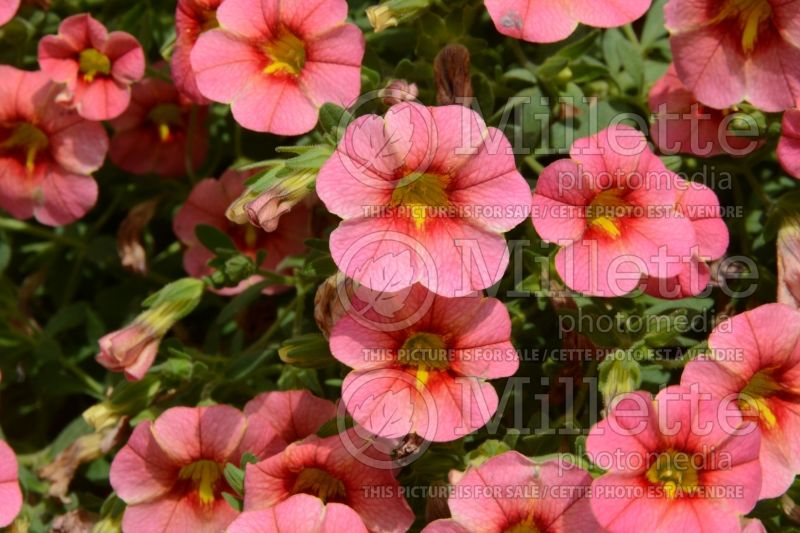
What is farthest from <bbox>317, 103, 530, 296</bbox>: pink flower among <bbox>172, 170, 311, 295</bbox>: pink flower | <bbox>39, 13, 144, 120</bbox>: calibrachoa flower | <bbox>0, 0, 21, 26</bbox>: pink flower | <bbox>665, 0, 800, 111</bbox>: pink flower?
<bbox>0, 0, 21, 26</bbox>: pink flower

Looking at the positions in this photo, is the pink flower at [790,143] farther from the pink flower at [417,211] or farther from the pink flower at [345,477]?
the pink flower at [345,477]

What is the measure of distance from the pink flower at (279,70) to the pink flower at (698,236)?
696 millimetres

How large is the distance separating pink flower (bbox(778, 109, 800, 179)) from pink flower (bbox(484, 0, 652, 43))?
0.36 meters

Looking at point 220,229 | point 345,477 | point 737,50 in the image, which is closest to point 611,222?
point 737,50

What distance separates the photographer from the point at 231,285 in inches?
86.3

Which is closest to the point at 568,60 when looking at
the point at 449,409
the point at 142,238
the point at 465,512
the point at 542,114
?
the point at 542,114

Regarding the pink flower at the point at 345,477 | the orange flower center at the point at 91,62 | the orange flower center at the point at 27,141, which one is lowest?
the pink flower at the point at 345,477

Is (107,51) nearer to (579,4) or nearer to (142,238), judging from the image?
(142,238)

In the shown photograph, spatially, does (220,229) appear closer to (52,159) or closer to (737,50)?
(52,159)

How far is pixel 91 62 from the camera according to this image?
2.31m

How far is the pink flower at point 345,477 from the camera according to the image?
187 cm

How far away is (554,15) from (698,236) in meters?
0.52

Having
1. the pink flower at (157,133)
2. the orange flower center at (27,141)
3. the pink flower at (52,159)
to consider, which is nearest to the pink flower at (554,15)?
the pink flower at (157,133)

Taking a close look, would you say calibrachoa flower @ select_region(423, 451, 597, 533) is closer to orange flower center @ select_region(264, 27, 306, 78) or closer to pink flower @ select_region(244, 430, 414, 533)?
pink flower @ select_region(244, 430, 414, 533)
